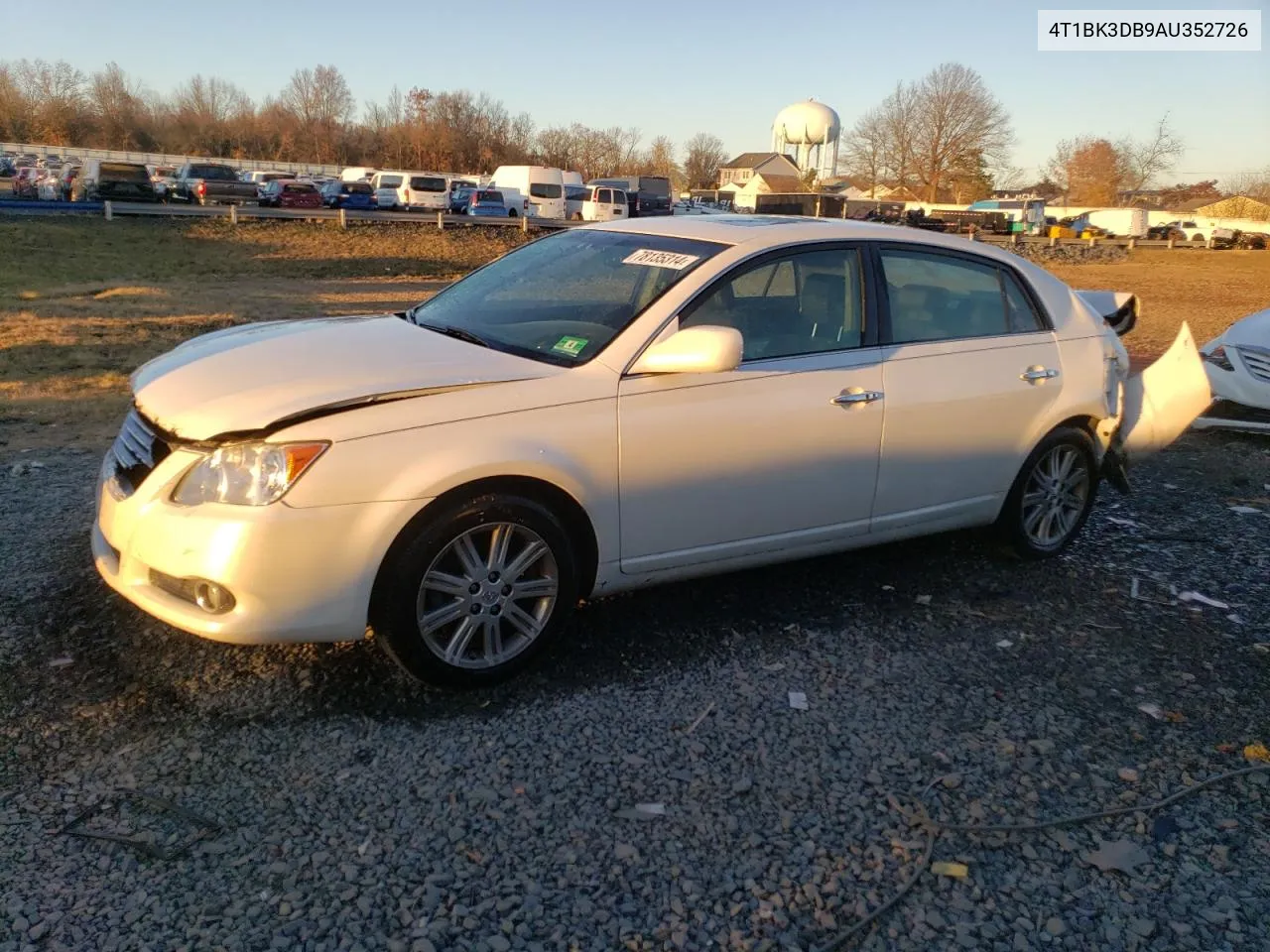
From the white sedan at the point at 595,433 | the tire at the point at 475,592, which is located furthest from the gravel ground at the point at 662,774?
the white sedan at the point at 595,433

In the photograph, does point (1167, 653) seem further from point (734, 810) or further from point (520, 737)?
point (520, 737)

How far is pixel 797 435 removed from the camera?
4.22 m

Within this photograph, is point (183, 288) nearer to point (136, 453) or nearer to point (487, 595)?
point (136, 453)

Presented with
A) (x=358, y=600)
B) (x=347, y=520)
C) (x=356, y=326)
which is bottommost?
(x=358, y=600)

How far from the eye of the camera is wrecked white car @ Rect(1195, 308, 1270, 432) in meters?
8.48

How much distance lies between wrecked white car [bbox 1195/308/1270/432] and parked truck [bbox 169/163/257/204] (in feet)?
124

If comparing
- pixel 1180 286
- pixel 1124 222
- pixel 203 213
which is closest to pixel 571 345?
pixel 1180 286

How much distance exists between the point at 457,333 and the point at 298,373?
837 mm

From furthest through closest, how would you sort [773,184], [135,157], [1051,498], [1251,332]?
[773,184] < [135,157] < [1251,332] < [1051,498]

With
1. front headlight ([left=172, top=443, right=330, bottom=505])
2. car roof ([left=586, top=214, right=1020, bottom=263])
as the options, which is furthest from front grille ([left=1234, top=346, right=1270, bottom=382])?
front headlight ([left=172, top=443, right=330, bottom=505])

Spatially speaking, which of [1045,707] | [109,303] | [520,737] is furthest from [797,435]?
[109,303]

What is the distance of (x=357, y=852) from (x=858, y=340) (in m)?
2.91

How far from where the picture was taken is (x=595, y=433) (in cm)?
376

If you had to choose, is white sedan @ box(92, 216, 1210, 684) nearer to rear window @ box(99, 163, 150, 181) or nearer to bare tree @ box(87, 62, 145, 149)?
rear window @ box(99, 163, 150, 181)
